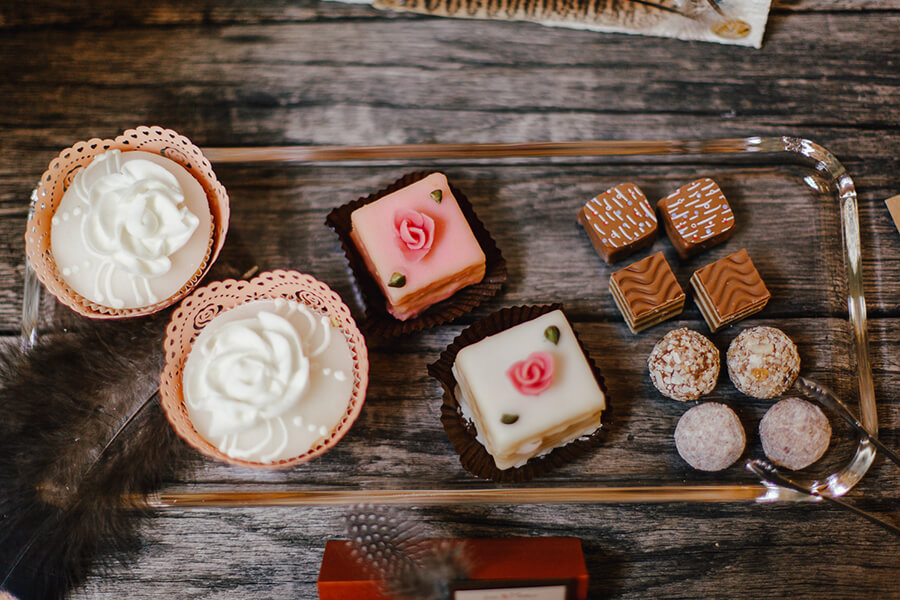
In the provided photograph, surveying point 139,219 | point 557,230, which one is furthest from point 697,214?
point 139,219

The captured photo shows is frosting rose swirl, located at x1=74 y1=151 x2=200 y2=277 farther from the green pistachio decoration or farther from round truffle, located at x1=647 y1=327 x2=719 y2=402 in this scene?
round truffle, located at x1=647 y1=327 x2=719 y2=402

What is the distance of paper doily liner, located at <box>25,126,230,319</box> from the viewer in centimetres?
150

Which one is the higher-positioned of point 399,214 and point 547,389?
point 399,214

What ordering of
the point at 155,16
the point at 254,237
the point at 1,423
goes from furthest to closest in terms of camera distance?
1. the point at 155,16
2. the point at 254,237
3. the point at 1,423

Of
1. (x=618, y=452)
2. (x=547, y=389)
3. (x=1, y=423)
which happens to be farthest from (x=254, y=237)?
(x=618, y=452)

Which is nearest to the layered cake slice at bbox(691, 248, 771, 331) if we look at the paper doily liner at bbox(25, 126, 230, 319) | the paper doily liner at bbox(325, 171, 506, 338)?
the paper doily liner at bbox(325, 171, 506, 338)

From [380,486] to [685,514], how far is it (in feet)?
2.22

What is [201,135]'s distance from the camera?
1836 mm

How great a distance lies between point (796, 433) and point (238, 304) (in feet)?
4.00

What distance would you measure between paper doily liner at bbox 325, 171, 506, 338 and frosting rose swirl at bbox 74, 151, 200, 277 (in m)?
0.35

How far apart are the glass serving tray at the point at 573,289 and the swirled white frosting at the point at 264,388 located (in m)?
0.23

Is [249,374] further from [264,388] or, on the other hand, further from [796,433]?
[796,433]

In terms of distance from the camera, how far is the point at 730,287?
1.57 metres

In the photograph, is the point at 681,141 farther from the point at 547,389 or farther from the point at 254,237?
the point at 254,237
